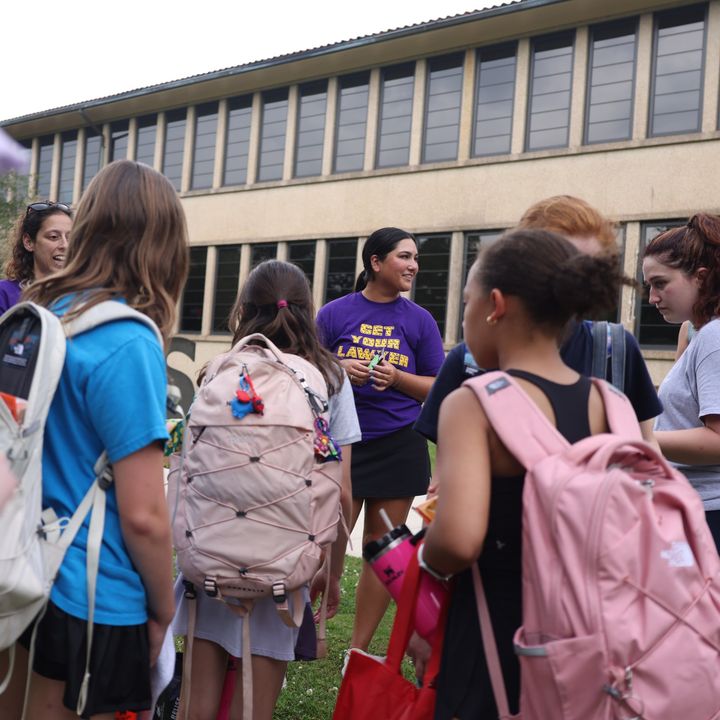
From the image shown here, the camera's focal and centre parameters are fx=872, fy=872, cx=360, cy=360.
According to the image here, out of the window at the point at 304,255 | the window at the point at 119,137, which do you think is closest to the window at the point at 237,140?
the window at the point at 304,255

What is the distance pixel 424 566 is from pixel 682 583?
1.77 ft

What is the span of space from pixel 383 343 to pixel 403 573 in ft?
9.53

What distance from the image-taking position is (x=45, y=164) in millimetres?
28453

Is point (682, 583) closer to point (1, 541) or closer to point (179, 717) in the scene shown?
point (1, 541)

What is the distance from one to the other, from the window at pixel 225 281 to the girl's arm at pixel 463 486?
2237cm

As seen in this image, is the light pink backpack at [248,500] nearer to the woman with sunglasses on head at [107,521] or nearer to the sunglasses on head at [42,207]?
the woman with sunglasses on head at [107,521]

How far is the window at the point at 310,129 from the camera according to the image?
73.2 feet

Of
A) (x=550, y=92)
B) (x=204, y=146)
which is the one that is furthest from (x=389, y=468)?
(x=204, y=146)

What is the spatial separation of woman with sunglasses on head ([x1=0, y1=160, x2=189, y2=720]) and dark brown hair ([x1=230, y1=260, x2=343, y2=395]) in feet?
3.38

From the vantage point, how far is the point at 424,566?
194 cm

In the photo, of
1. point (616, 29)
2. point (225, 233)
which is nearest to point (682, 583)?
point (616, 29)

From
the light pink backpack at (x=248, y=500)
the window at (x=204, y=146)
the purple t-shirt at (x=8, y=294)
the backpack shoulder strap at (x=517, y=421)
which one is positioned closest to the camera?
the backpack shoulder strap at (x=517, y=421)

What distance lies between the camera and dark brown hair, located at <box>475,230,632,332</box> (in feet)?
6.27

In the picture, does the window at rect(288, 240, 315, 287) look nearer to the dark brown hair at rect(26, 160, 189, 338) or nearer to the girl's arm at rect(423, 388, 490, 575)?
the dark brown hair at rect(26, 160, 189, 338)
